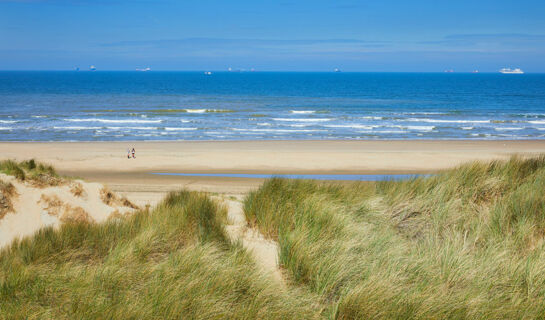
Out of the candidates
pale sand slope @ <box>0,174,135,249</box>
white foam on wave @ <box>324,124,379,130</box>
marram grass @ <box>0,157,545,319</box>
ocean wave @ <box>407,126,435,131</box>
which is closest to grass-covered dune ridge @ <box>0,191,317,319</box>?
marram grass @ <box>0,157,545,319</box>

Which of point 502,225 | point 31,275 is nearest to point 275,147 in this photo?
point 502,225

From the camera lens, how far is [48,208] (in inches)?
316

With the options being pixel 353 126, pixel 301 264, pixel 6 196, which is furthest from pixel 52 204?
pixel 353 126

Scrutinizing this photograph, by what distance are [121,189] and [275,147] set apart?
37.5 feet

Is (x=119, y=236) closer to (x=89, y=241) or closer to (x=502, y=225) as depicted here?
(x=89, y=241)

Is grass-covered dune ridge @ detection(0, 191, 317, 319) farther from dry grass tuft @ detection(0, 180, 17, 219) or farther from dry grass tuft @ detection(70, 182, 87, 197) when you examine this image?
dry grass tuft @ detection(70, 182, 87, 197)

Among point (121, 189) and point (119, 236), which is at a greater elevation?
point (119, 236)

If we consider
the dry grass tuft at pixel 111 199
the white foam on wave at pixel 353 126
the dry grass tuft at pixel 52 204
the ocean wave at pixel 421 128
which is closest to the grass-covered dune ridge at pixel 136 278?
the dry grass tuft at pixel 52 204

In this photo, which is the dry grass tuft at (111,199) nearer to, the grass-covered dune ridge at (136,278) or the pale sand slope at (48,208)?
the pale sand slope at (48,208)

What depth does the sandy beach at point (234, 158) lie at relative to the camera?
54.4 ft

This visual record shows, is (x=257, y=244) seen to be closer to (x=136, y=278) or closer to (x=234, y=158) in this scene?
(x=136, y=278)

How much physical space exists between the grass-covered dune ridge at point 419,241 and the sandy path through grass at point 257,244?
134mm

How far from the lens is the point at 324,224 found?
605 centimetres

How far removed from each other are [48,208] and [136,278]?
167 inches
